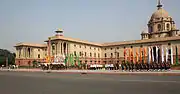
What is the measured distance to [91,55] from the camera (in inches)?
3312

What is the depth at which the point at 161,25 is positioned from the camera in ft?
252

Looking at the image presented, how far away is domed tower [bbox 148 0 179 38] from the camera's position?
76250 millimetres

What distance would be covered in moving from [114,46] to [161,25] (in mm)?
18006

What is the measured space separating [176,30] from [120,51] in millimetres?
20038

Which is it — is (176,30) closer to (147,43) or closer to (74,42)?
(147,43)

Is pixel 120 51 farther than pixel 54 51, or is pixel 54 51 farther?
pixel 120 51

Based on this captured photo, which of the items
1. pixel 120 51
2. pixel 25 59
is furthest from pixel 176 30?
pixel 25 59

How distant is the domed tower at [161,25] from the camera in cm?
7625
